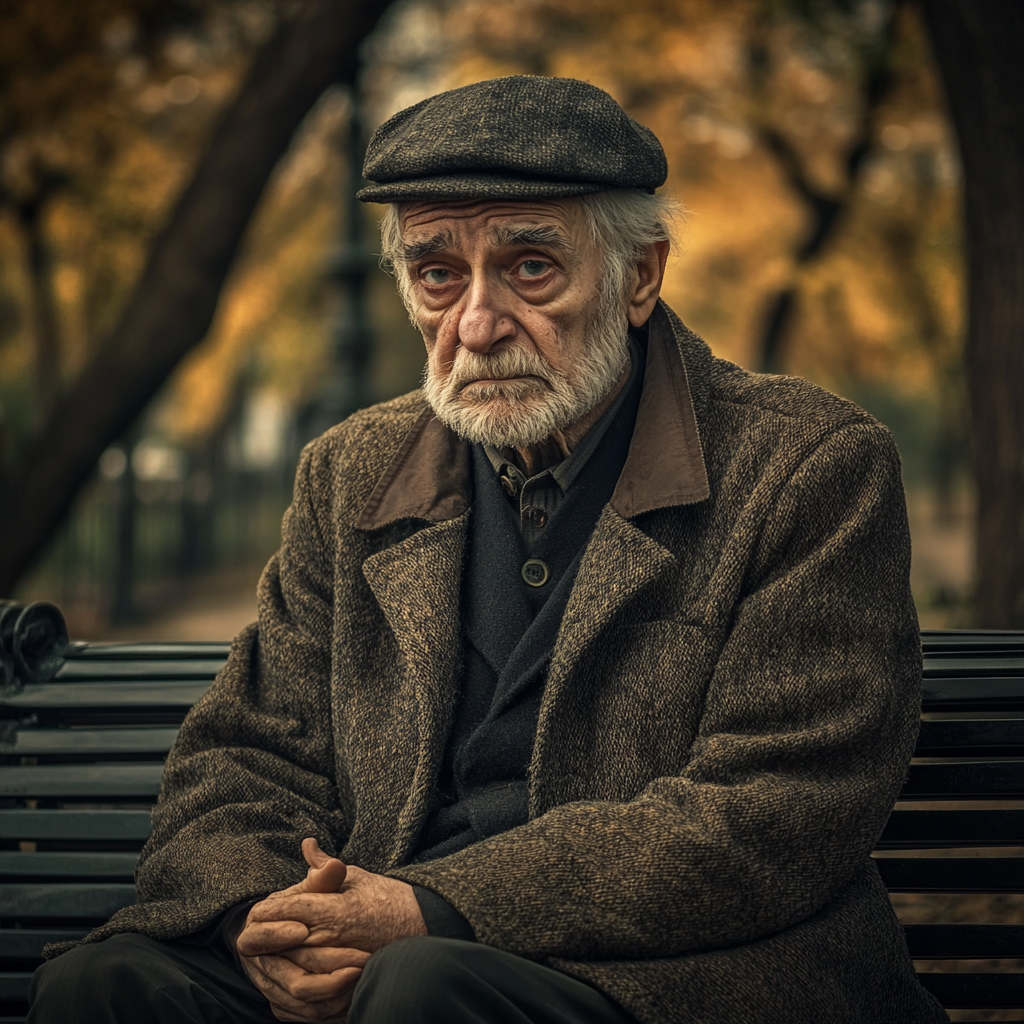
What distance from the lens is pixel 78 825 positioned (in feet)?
9.55

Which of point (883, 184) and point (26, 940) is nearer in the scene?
point (26, 940)

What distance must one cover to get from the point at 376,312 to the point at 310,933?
1604cm

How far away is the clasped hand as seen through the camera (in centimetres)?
214

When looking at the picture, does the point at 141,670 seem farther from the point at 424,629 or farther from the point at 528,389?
the point at 528,389

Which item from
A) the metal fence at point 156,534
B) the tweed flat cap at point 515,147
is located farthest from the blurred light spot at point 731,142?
the tweed flat cap at point 515,147

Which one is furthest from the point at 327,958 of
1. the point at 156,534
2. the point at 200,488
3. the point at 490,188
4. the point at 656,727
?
the point at 200,488

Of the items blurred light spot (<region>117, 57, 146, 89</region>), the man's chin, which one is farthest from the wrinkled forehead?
blurred light spot (<region>117, 57, 146, 89</region>)

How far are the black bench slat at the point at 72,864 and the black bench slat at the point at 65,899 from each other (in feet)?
0.10

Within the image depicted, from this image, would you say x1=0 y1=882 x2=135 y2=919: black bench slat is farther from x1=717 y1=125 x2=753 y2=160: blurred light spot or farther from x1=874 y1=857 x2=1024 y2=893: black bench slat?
x1=717 y1=125 x2=753 y2=160: blurred light spot

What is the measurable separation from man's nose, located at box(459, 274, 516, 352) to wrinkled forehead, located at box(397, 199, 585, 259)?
84mm

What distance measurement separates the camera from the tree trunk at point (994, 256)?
4992 mm

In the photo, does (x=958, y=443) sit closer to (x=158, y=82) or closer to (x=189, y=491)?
(x=189, y=491)

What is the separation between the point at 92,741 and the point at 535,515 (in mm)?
1183

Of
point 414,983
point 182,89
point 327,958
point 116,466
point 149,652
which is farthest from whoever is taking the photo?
point 116,466
